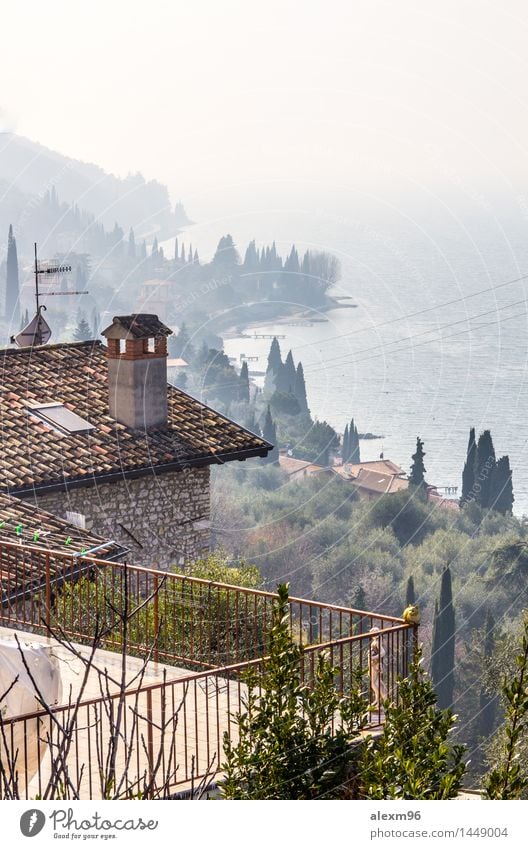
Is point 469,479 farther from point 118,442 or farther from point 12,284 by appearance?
point 118,442

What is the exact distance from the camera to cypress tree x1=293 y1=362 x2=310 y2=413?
36.7ft

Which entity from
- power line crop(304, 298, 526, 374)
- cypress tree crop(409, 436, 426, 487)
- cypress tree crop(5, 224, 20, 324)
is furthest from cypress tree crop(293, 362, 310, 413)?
cypress tree crop(5, 224, 20, 324)

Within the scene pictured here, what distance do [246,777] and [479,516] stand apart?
15.6 meters

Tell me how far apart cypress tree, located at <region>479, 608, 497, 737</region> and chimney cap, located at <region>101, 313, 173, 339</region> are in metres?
11.5

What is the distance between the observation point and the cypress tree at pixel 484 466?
1441 cm

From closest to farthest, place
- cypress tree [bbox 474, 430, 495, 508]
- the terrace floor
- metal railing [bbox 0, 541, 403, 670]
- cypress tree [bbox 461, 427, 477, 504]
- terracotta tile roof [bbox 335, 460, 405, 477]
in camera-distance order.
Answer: the terrace floor → metal railing [bbox 0, 541, 403, 670] → terracotta tile roof [bbox 335, 460, 405, 477] → cypress tree [bbox 474, 430, 495, 508] → cypress tree [bbox 461, 427, 477, 504]

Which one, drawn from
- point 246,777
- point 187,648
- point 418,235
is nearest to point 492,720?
point 418,235

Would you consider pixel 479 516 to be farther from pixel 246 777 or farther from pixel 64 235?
pixel 246 777

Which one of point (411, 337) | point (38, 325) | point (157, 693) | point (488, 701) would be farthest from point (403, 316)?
point (488, 701)

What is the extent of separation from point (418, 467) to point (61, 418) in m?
4.26

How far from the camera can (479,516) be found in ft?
61.5

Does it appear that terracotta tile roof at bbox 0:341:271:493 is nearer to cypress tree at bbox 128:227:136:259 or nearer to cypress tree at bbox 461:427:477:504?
cypress tree at bbox 128:227:136:259

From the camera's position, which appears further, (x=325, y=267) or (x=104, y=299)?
(x=104, y=299)
